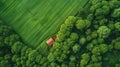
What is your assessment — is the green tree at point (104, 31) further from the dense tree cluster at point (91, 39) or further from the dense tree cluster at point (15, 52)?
the dense tree cluster at point (15, 52)

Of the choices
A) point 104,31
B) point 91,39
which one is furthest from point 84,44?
point 104,31

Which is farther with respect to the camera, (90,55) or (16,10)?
(16,10)

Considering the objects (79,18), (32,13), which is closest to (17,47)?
(32,13)

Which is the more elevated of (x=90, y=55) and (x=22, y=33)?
(x=22, y=33)

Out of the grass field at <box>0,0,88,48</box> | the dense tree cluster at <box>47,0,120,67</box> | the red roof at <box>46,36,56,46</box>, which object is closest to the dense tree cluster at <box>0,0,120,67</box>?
the dense tree cluster at <box>47,0,120,67</box>

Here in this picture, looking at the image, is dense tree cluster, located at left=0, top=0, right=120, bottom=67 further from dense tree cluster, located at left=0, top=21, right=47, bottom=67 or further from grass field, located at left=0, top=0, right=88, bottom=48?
grass field, located at left=0, top=0, right=88, bottom=48

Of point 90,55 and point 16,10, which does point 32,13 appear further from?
point 90,55
